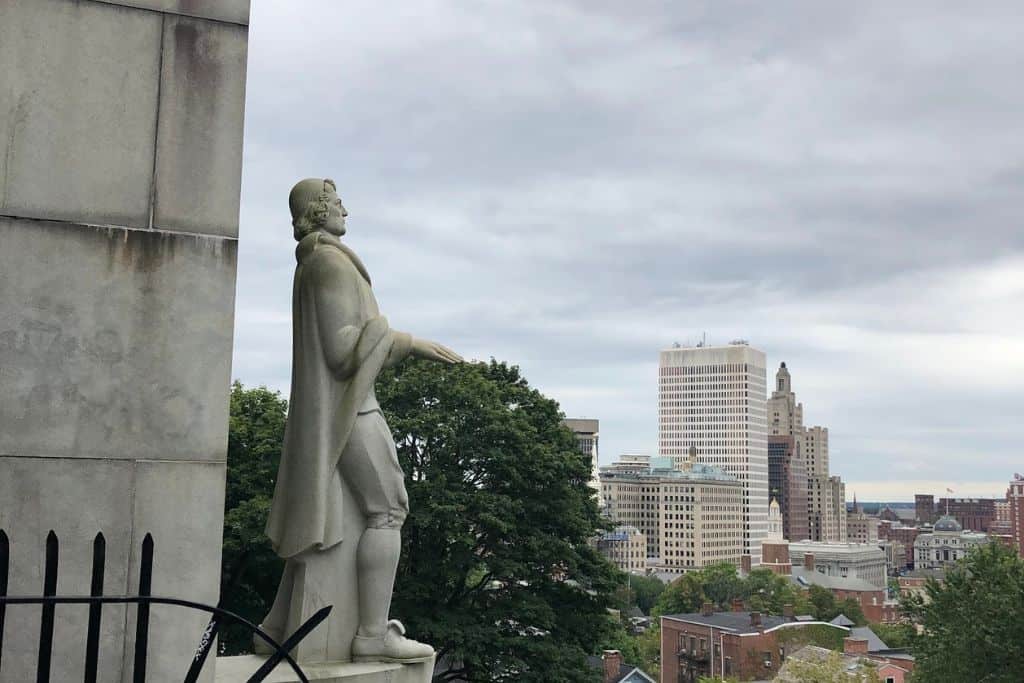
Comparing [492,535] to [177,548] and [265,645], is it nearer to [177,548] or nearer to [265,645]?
[265,645]

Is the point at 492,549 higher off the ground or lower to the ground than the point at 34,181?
lower

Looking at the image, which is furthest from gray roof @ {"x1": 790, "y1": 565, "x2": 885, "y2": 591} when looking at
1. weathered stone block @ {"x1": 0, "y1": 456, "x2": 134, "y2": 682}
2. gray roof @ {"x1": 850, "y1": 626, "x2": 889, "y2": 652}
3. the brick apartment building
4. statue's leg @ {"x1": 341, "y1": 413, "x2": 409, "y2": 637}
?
weathered stone block @ {"x1": 0, "y1": 456, "x2": 134, "y2": 682}

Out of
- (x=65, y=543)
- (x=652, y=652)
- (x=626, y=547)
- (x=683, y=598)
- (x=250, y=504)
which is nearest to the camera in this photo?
(x=65, y=543)

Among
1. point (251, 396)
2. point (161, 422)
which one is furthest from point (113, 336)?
point (251, 396)

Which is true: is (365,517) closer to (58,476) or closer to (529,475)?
(58,476)

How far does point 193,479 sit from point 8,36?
2.34 metres

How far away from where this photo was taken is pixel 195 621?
5.04 metres

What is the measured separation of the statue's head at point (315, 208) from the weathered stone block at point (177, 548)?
2196mm

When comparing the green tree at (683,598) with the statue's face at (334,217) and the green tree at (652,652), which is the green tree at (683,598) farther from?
the statue's face at (334,217)

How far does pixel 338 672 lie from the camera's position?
19.7 feet

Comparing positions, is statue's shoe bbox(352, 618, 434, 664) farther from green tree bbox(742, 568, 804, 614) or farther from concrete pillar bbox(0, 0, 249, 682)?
green tree bbox(742, 568, 804, 614)

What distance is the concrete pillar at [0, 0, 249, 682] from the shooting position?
4812 millimetres

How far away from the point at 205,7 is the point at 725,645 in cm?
8534

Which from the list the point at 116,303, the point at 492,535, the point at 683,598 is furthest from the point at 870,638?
the point at 116,303
